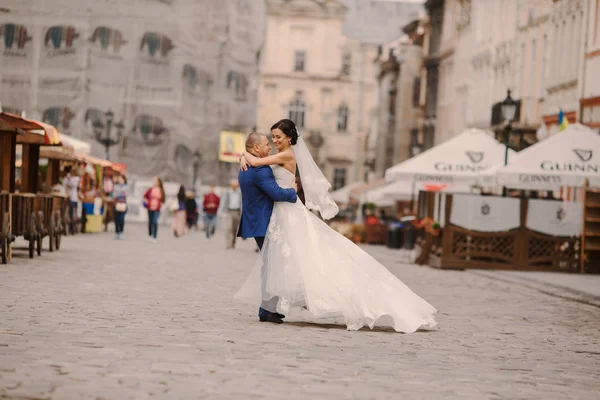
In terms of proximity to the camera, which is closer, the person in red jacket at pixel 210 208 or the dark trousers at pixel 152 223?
the dark trousers at pixel 152 223

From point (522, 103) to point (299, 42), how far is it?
63974mm

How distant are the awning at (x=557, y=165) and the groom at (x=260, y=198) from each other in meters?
16.0

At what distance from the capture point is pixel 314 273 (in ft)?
43.8

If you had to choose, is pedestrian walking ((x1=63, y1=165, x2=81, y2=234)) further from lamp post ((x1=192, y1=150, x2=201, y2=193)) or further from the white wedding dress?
the white wedding dress

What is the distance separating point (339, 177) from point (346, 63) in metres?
9.30

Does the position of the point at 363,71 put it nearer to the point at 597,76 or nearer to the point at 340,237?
the point at 597,76

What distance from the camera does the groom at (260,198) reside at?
13.5 meters

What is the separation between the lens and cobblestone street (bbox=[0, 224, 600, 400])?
8633 mm

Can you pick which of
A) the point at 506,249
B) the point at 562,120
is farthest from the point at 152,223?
the point at 506,249

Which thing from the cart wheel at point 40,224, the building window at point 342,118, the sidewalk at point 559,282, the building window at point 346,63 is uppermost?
the building window at point 346,63

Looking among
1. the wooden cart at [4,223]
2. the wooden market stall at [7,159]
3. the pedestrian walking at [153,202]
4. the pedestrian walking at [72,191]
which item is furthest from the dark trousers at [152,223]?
the wooden cart at [4,223]

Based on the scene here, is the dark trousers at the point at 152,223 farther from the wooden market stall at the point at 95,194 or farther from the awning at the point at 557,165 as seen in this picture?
the awning at the point at 557,165

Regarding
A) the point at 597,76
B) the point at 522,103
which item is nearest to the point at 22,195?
the point at 597,76

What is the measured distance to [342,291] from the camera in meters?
13.3
